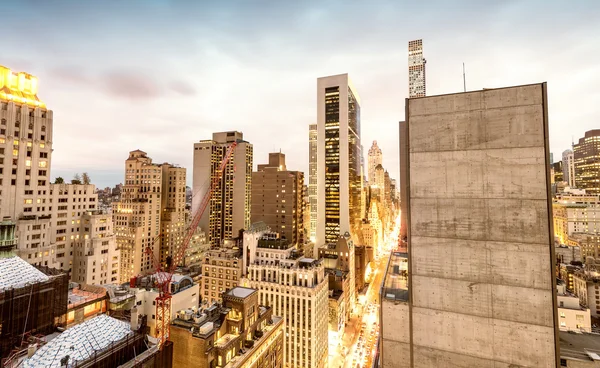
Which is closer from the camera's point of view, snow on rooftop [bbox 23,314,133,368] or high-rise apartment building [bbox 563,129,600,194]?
snow on rooftop [bbox 23,314,133,368]

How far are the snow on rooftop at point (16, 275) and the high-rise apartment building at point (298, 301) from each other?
1591 inches

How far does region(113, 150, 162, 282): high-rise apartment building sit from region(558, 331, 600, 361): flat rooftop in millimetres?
120354

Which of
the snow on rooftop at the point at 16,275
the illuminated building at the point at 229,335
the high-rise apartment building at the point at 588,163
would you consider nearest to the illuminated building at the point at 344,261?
the illuminated building at the point at 229,335

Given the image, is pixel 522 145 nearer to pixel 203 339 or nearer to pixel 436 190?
pixel 436 190

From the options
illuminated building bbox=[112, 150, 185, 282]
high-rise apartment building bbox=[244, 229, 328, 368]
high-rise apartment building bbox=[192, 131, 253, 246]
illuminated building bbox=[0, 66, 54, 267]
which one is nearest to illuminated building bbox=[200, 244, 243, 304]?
high-rise apartment building bbox=[244, 229, 328, 368]

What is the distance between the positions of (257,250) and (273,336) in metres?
27.3

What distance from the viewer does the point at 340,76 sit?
153 metres

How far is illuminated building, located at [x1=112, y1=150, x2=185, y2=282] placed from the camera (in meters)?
107

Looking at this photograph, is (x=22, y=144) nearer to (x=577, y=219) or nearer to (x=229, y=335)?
(x=229, y=335)

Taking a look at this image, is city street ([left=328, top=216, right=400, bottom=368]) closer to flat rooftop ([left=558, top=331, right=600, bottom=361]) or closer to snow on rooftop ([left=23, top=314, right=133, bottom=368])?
flat rooftop ([left=558, top=331, right=600, bottom=361])

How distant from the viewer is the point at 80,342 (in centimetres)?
2444

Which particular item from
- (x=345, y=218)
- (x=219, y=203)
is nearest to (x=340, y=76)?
(x=345, y=218)

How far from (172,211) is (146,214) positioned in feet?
54.7

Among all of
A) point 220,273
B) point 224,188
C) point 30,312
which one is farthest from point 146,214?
point 30,312
